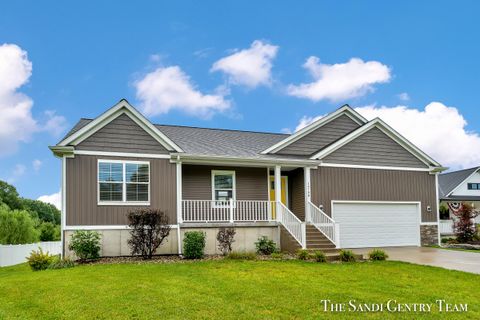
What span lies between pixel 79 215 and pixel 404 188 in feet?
44.9

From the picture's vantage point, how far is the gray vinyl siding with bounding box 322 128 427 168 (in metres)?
18.7

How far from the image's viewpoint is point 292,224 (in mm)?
15797

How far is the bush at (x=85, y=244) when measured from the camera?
44.4ft

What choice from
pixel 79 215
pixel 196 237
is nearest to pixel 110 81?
pixel 79 215

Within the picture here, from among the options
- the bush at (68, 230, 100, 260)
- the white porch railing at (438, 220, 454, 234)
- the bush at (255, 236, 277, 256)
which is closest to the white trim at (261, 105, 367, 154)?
the bush at (255, 236, 277, 256)

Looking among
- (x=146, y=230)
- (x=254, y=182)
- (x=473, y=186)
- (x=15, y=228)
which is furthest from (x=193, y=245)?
(x=473, y=186)

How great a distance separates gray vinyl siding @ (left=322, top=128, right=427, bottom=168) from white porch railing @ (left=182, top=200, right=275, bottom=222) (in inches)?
132

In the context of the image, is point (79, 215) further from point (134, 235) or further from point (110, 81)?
point (110, 81)

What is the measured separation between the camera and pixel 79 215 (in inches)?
571

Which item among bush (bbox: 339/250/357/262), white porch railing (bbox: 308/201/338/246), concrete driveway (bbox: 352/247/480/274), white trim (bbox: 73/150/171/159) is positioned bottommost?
concrete driveway (bbox: 352/247/480/274)

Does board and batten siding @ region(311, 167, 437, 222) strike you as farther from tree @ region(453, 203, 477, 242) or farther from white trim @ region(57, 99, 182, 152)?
white trim @ region(57, 99, 182, 152)

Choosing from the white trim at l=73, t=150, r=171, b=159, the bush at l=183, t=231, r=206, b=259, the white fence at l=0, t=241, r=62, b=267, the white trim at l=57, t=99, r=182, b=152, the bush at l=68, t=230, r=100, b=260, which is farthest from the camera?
the white fence at l=0, t=241, r=62, b=267

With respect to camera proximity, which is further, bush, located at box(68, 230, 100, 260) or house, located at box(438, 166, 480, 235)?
house, located at box(438, 166, 480, 235)

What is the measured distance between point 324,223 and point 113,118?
28.4 ft
